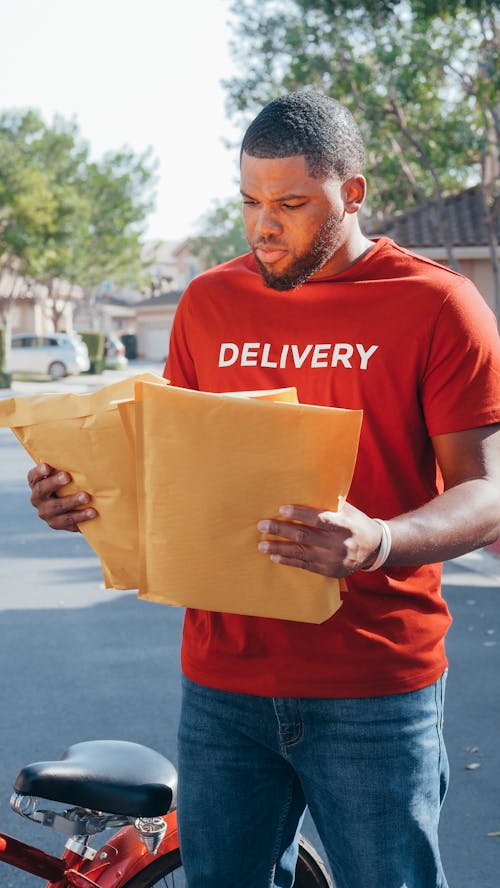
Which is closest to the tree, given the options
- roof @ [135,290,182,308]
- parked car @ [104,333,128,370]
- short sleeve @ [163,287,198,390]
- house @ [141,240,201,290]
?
short sleeve @ [163,287,198,390]

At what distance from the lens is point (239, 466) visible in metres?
1.90

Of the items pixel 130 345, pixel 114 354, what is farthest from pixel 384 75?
pixel 130 345

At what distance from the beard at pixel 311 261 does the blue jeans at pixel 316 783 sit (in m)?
0.76

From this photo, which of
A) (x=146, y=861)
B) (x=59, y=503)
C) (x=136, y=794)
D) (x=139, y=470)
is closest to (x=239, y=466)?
(x=139, y=470)

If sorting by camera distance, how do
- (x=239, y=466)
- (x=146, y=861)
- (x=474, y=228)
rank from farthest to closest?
(x=474, y=228)
(x=146, y=861)
(x=239, y=466)

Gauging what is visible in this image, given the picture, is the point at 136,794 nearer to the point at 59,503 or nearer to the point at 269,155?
the point at 59,503

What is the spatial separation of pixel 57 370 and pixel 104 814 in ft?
126

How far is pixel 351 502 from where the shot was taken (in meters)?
2.14

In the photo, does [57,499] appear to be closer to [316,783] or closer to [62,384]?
[316,783]

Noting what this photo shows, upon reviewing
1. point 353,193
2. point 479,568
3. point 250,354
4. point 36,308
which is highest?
point 353,193

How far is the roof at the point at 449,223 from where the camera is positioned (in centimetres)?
2397

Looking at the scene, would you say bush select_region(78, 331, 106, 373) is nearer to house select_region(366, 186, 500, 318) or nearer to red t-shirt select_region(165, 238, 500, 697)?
house select_region(366, 186, 500, 318)

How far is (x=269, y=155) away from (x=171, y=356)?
0.51 metres

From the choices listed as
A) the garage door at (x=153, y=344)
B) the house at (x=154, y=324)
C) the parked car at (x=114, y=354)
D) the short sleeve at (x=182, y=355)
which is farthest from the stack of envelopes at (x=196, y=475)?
the garage door at (x=153, y=344)
